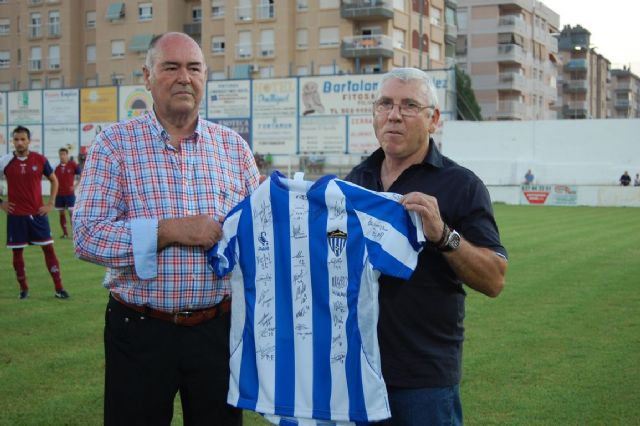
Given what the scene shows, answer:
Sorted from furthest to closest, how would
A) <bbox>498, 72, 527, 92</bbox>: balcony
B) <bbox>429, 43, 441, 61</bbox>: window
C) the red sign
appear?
<bbox>498, 72, 527, 92</bbox>: balcony, <bbox>429, 43, 441, 61</bbox>: window, the red sign

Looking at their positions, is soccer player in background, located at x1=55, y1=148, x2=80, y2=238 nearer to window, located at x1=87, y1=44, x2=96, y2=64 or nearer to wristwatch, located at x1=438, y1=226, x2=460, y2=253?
wristwatch, located at x1=438, y1=226, x2=460, y2=253

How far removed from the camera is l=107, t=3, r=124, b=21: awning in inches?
2495

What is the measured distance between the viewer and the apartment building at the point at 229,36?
57562mm

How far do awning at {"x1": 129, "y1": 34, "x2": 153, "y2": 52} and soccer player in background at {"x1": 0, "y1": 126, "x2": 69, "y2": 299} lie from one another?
52.4 metres

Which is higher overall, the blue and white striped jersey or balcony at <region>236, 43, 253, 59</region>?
balcony at <region>236, 43, 253, 59</region>

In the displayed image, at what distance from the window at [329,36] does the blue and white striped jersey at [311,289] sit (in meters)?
55.8

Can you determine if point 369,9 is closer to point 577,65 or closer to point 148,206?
point 148,206

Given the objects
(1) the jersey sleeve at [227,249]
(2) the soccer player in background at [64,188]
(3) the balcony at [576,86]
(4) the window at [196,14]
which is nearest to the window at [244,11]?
(4) the window at [196,14]

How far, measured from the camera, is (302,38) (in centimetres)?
5869

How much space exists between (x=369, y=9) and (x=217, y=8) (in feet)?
41.2

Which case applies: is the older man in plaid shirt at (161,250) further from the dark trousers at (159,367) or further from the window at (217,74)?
the window at (217,74)

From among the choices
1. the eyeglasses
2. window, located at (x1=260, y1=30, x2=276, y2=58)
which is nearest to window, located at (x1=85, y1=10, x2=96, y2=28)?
window, located at (x1=260, y1=30, x2=276, y2=58)

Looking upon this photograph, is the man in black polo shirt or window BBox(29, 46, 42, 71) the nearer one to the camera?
the man in black polo shirt

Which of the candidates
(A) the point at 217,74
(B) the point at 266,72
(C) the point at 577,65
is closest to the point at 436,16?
(B) the point at 266,72
